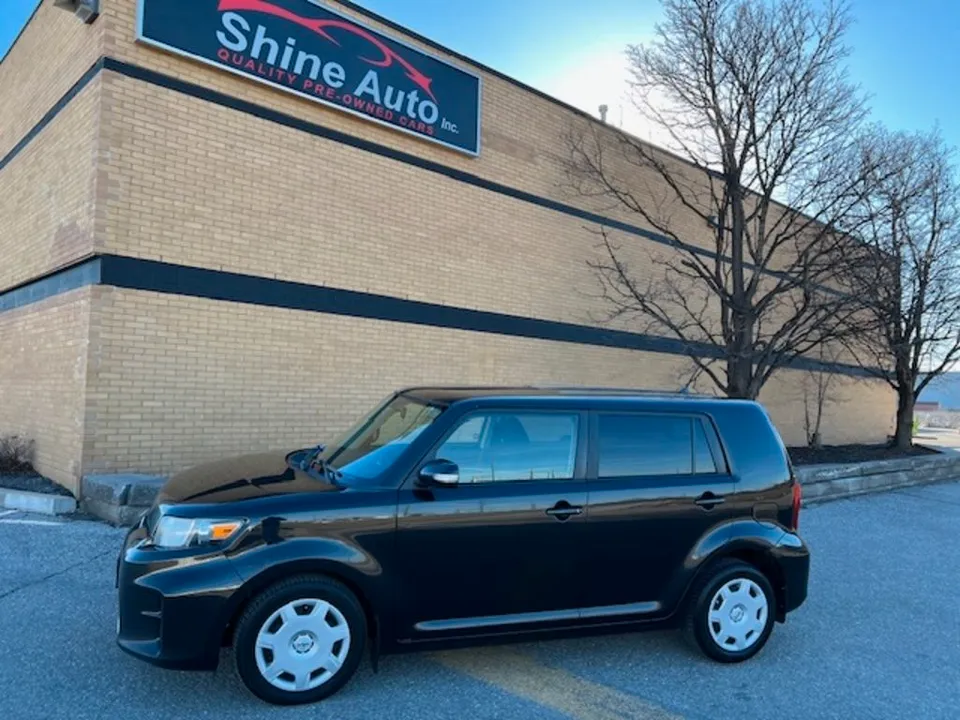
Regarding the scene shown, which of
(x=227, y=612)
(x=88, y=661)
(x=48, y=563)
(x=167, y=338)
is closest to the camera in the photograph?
(x=227, y=612)

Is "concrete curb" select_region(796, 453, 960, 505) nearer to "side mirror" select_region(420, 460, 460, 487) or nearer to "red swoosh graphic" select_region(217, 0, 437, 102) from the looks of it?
"red swoosh graphic" select_region(217, 0, 437, 102)

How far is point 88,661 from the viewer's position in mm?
3910

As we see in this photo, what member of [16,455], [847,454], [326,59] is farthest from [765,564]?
[847,454]

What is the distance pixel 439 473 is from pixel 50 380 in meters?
7.20

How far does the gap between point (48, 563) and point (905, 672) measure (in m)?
6.34

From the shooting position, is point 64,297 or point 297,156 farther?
point 297,156

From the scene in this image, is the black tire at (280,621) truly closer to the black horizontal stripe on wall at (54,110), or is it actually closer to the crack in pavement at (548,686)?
the crack in pavement at (548,686)

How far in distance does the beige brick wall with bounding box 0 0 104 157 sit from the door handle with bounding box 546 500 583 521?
25.2 feet

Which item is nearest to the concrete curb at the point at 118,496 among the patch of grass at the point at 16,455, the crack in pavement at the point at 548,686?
the patch of grass at the point at 16,455

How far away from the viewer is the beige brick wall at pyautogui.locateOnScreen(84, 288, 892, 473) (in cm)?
794

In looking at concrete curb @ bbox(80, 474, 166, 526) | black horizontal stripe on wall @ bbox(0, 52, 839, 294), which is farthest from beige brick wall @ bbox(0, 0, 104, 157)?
concrete curb @ bbox(80, 474, 166, 526)

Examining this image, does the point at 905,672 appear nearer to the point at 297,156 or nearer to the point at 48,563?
the point at 48,563

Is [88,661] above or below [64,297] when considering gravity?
below

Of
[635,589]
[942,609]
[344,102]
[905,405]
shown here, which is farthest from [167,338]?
→ [905,405]
